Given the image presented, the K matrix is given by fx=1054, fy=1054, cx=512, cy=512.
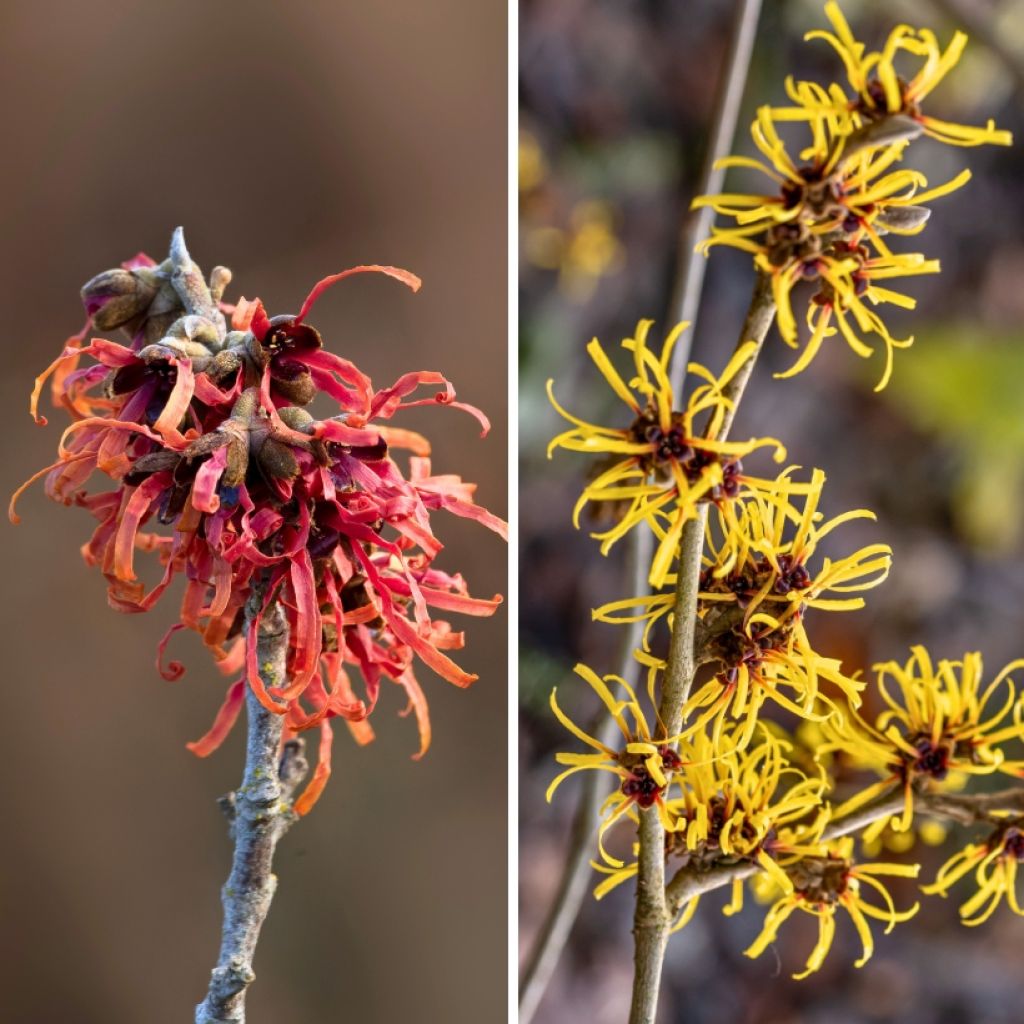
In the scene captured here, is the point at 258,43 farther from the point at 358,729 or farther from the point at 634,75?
the point at 358,729

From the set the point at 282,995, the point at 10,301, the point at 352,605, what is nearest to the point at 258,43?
the point at 10,301

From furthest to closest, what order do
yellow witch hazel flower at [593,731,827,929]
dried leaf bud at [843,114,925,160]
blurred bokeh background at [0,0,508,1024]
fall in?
1. blurred bokeh background at [0,0,508,1024]
2. yellow witch hazel flower at [593,731,827,929]
3. dried leaf bud at [843,114,925,160]

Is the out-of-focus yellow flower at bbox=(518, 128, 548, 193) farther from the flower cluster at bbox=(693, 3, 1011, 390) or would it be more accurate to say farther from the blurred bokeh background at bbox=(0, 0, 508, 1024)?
the flower cluster at bbox=(693, 3, 1011, 390)

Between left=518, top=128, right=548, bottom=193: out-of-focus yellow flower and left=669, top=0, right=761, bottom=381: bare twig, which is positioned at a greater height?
left=518, top=128, right=548, bottom=193: out-of-focus yellow flower

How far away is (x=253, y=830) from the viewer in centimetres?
39

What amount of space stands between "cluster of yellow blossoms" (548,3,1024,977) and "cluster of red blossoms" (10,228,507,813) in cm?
7

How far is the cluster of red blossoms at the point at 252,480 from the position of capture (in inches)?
14.0

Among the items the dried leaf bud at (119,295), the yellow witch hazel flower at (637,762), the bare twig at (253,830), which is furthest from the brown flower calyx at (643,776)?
the dried leaf bud at (119,295)

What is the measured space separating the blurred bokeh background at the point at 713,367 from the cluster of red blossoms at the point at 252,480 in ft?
1.02

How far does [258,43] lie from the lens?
2.14ft

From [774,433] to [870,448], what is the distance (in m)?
0.07

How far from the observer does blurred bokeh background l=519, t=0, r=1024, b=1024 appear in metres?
0.70

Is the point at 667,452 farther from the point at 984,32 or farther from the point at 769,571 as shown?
the point at 984,32

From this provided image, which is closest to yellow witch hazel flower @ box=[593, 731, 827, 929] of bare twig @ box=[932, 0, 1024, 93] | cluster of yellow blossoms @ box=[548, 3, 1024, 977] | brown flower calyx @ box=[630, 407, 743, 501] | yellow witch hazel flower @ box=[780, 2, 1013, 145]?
cluster of yellow blossoms @ box=[548, 3, 1024, 977]
